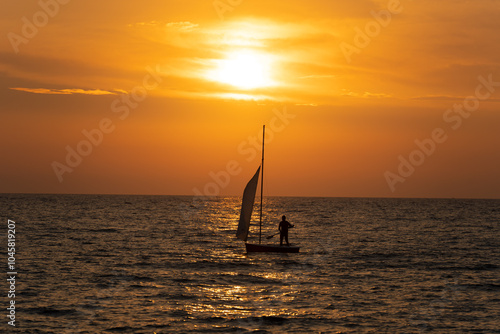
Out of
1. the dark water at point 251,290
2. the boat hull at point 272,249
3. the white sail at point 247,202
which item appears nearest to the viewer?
the dark water at point 251,290

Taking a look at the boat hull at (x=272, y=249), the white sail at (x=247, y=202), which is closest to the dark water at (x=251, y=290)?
the boat hull at (x=272, y=249)

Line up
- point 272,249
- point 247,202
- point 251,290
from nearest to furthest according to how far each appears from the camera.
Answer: point 251,290 < point 272,249 < point 247,202

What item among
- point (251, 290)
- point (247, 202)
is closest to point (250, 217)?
point (247, 202)

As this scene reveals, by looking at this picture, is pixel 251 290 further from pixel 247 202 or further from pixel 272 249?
pixel 247 202

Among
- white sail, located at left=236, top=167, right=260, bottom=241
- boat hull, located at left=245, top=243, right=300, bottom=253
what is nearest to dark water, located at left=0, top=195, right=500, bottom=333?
boat hull, located at left=245, top=243, right=300, bottom=253

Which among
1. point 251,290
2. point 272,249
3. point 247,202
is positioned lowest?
point 251,290

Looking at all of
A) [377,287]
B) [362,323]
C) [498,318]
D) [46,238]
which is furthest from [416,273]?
[46,238]

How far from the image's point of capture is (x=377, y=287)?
3441 centimetres

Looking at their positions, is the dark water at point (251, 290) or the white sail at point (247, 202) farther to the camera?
the white sail at point (247, 202)

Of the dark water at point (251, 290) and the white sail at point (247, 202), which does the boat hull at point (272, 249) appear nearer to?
the dark water at point (251, 290)

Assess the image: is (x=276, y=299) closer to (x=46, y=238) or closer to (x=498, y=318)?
(x=498, y=318)

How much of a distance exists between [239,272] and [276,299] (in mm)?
9920

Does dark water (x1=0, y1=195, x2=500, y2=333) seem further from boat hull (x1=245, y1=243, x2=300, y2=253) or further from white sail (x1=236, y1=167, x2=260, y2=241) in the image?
white sail (x1=236, y1=167, x2=260, y2=241)

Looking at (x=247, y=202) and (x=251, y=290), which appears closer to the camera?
(x=251, y=290)
